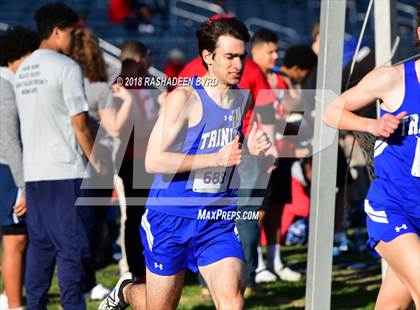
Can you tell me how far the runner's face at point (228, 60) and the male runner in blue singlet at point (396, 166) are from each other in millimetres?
602

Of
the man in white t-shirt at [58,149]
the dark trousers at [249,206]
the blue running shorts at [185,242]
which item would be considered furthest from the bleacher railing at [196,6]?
the blue running shorts at [185,242]

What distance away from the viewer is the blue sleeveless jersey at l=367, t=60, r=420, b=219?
5.09 metres

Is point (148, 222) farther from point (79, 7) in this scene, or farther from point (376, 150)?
point (79, 7)

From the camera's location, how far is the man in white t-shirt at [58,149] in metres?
6.41

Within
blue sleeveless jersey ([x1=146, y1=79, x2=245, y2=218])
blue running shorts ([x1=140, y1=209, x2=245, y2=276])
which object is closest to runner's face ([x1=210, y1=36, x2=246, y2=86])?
blue sleeveless jersey ([x1=146, y1=79, x2=245, y2=218])

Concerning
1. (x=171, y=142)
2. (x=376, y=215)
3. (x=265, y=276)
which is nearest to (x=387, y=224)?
(x=376, y=215)

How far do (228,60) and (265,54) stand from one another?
11.6 ft

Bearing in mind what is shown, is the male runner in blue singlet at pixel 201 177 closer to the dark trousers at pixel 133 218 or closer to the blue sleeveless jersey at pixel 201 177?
the blue sleeveless jersey at pixel 201 177

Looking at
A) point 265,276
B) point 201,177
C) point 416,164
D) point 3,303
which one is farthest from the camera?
point 265,276

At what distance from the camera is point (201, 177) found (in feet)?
17.9

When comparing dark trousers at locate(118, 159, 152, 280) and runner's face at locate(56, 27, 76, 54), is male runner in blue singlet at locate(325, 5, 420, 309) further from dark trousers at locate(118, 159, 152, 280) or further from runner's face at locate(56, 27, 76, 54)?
dark trousers at locate(118, 159, 152, 280)

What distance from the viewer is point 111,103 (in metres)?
8.38

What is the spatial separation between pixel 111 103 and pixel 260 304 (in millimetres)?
2118

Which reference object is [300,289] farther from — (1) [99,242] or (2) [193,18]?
(2) [193,18]
